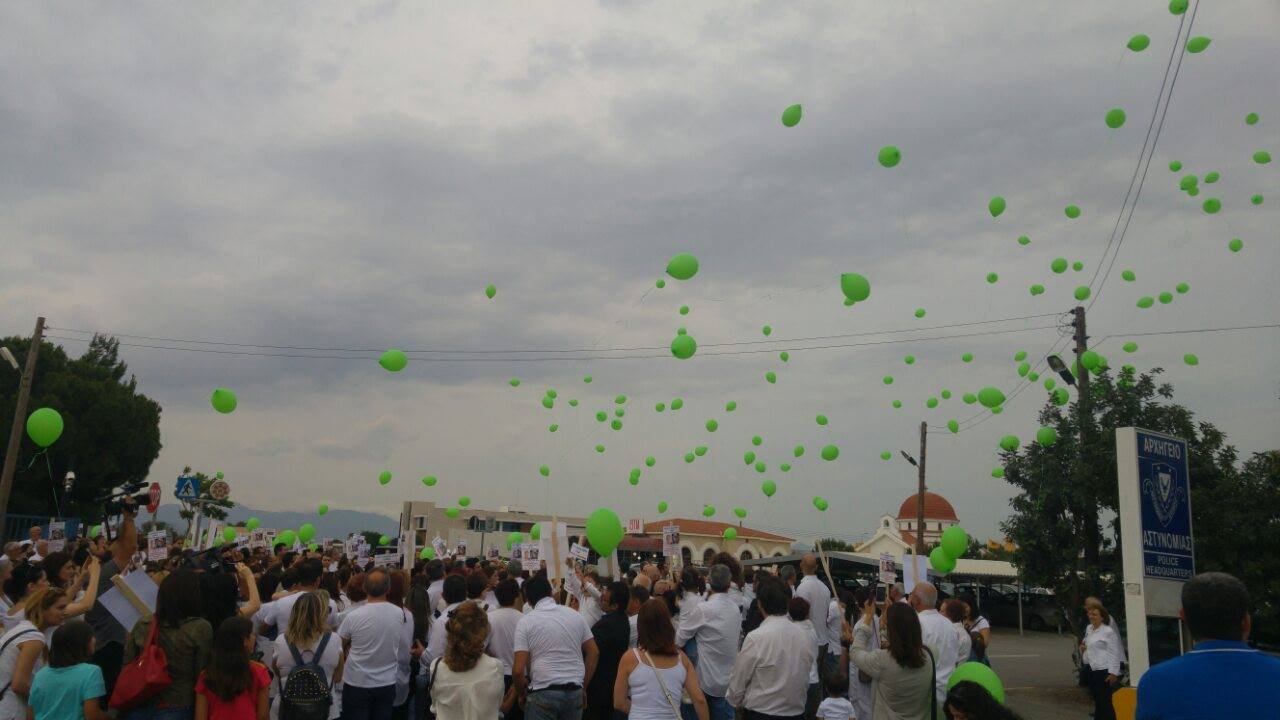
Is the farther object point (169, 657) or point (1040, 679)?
point (1040, 679)

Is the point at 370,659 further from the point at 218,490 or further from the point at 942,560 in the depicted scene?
the point at 218,490

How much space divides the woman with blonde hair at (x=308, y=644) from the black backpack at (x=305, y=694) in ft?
0.17

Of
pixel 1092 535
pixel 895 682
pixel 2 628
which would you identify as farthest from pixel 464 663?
pixel 1092 535

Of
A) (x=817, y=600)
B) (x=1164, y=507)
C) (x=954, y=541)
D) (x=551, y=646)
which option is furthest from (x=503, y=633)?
(x=954, y=541)

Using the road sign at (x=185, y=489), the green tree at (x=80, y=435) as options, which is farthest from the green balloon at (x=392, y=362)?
the green tree at (x=80, y=435)

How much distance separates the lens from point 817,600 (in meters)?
9.43

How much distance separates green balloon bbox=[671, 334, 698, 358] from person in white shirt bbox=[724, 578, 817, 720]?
21.4 ft

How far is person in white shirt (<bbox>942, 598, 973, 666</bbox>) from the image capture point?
750cm

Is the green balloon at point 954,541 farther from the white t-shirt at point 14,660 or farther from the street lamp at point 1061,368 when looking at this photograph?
the white t-shirt at point 14,660

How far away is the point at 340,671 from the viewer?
19.3ft

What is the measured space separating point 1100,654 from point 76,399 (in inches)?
1513

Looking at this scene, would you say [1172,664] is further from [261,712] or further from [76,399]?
[76,399]

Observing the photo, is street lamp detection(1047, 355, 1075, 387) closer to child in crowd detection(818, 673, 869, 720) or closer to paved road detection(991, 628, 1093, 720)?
paved road detection(991, 628, 1093, 720)

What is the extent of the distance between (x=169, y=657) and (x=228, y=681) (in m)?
0.44
